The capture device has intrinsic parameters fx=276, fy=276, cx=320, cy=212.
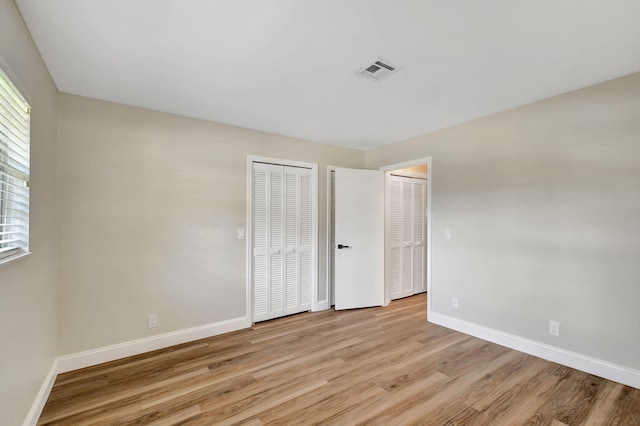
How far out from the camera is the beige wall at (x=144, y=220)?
242cm

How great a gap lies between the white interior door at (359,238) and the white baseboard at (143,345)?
1.46 m

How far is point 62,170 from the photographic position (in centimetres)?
237

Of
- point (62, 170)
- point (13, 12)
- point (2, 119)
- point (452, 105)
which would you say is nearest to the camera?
point (2, 119)

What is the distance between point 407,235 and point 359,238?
1.04m

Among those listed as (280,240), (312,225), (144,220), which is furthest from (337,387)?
(144,220)

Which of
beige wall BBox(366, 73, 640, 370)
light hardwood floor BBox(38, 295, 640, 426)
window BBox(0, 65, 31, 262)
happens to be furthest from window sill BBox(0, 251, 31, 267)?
beige wall BBox(366, 73, 640, 370)

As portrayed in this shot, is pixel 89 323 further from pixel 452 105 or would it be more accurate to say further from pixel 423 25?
pixel 452 105

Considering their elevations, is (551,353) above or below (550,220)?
below

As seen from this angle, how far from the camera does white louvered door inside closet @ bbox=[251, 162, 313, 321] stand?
345 centimetres

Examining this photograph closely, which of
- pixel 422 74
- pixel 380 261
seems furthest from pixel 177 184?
pixel 380 261

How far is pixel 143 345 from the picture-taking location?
2.68 m

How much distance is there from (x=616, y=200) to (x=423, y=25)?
6.94 feet

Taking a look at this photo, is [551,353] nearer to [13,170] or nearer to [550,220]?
[550,220]

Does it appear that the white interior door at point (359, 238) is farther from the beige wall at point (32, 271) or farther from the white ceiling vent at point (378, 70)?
the beige wall at point (32, 271)
